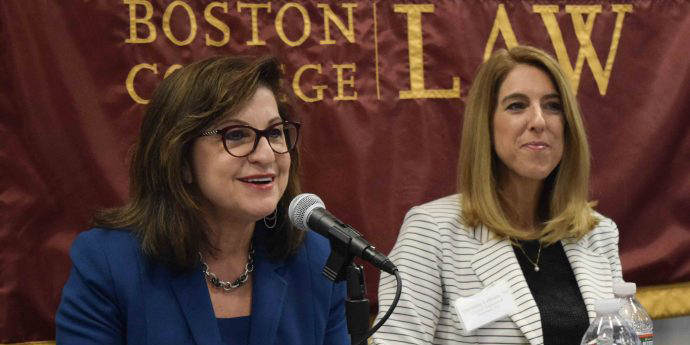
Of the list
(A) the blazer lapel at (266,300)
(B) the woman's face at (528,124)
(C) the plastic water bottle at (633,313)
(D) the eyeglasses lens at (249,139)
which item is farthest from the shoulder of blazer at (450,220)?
(D) the eyeglasses lens at (249,139)

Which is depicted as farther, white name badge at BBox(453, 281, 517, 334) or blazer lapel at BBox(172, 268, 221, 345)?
white name badge at BBox(453, 281, 517, 334)

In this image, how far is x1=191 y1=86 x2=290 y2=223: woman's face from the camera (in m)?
1.75

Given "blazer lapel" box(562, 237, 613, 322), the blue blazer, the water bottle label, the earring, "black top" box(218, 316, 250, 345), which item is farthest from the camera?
"blazer lapel" box(562, 237, 613, 322)

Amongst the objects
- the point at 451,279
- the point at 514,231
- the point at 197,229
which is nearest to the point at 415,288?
the point at 451,279

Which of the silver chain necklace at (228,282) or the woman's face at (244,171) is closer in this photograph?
the woman's face at (244,171)

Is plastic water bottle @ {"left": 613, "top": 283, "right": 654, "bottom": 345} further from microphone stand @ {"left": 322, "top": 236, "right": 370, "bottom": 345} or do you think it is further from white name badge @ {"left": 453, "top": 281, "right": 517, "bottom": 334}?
A: microphone stand @ {"left": 322, "top": 236, "right": 370, "bottom": 345}

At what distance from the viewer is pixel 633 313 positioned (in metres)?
2.40

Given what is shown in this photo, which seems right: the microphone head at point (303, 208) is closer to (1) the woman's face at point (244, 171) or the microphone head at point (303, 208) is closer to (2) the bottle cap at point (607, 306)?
(1) the woman's face at point (244, 171)

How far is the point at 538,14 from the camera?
2.95 meters

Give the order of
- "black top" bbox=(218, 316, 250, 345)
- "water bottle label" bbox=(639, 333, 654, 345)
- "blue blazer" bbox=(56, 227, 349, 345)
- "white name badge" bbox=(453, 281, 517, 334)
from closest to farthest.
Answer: "blue blazer" bbox=(56, 227, 349, 345) < "black top" bbox=(218, 316, 250, 345) < "water bottle label" bbox=(639, 333, 654, 345) < "white name badge" bbox=(453, 281, 517, 334)

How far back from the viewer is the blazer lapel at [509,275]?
2320 millimetres

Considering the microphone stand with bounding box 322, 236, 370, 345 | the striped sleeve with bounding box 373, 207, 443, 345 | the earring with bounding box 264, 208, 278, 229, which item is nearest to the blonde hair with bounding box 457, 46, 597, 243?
the striped sleeve with bounding box 373, 207, 443, 345

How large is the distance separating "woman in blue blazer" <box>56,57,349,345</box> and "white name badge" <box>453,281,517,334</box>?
1.80 ft

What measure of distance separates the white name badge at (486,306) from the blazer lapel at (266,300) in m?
0.62
